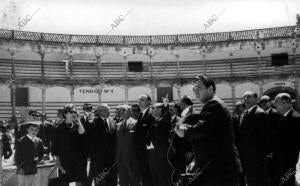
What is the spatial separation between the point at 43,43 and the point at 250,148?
25.9m

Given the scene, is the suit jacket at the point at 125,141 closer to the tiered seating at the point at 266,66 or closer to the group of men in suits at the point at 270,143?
the group of men in suits at the point at 270,143

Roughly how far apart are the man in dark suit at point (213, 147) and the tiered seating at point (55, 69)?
26951 mm

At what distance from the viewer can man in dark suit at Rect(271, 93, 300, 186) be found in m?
A: 5.14

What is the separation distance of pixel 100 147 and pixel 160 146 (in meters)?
1.54

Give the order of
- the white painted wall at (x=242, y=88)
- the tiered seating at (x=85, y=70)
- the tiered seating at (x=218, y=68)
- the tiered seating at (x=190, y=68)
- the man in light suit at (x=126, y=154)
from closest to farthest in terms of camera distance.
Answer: the man in light suit at (x=126, y=154)
the tiered seating at (x=85, y=70)
the white painted wall at (x=242, y=88)
the tiered seating at (x=218, y=68)
the tiered seating at (x=190, y=68)

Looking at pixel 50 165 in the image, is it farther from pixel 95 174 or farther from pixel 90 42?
pixel 90 42

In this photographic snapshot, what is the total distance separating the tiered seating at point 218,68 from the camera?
31575mm

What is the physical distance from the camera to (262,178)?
587cm

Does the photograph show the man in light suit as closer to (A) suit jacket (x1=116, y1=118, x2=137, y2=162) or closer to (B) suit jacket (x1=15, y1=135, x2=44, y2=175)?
(A) suit jacket (x1=116, y1=118, x2=137, y2=162)

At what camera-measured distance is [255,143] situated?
233 inches

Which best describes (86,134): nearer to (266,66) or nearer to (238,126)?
(238,126)

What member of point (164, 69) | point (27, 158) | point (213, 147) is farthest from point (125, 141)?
point (164, 69)

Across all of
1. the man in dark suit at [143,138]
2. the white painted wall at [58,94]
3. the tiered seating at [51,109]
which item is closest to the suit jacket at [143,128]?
the man in dark suit at [143,138]

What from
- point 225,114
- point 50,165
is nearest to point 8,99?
→ point 50,165
